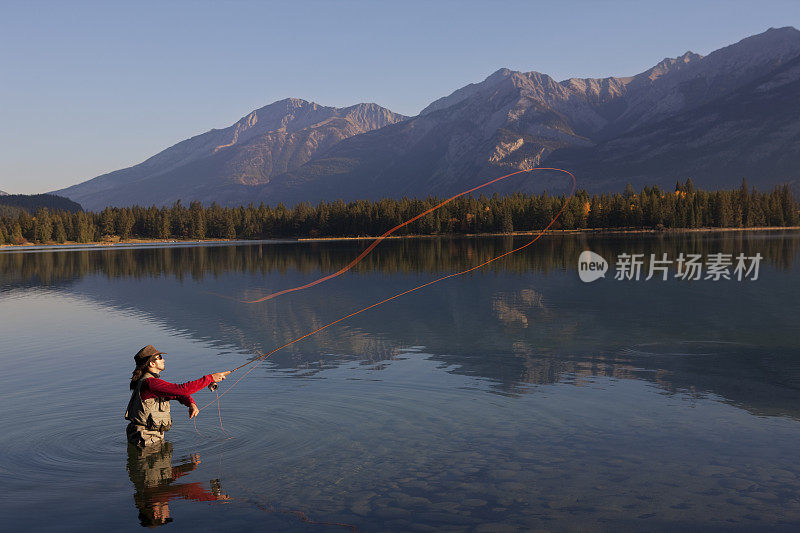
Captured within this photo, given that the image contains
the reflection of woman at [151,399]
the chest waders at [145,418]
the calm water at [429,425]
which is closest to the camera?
the calm water at [429,425]

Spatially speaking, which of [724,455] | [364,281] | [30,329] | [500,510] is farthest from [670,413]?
[364,281]

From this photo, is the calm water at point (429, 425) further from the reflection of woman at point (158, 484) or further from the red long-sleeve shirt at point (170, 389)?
the red long-sleeve shirt at point (170, 389)

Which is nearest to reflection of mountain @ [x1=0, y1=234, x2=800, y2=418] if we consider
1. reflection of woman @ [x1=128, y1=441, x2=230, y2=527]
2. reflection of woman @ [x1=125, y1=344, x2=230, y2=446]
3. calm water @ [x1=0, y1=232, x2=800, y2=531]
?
calm water @ [x1=0, y1=232, x2=800, y2=531]

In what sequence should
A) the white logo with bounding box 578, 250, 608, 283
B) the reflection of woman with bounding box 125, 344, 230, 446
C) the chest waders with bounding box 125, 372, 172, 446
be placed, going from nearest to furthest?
the reflection of woman with bounding box 125, 344, 230, 446 < the chest waders with bounding box 125, 372, 172, 446 < the white logo with bounding box 578, 250, 608, 283

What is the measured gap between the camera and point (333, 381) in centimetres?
2555

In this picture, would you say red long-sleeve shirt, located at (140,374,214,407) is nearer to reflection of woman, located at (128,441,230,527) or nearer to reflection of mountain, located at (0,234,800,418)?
reflection of woman, located at (128,441,230,527)

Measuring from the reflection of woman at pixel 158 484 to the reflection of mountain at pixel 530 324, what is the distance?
1164 centimetres

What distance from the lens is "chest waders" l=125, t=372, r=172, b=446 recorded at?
647 inches

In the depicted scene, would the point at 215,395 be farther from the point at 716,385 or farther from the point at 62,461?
the point at 716,385

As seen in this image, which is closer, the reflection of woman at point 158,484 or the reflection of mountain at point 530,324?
the reflection of woman at point 158,484

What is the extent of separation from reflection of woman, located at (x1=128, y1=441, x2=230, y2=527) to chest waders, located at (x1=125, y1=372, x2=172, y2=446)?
349 mm

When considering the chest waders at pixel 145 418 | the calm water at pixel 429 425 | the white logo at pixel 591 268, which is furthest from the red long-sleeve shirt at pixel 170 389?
the white logo at pixel 591 268

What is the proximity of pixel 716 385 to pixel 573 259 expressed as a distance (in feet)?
252

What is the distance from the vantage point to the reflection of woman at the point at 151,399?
52.1 ft
